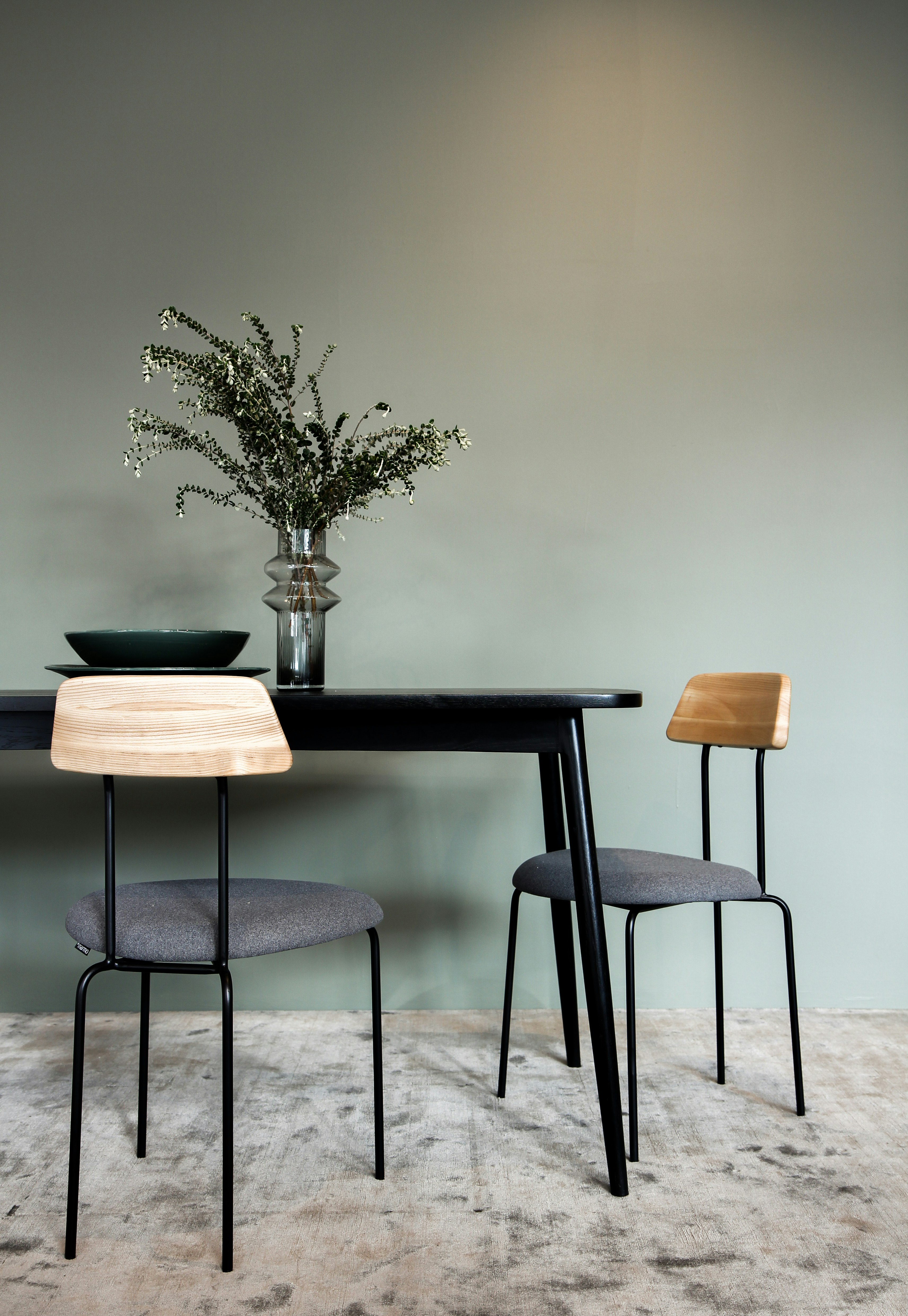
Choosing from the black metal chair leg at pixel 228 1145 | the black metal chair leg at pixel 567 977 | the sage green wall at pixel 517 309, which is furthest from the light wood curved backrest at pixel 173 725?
the sage green wall at pixel 517 309

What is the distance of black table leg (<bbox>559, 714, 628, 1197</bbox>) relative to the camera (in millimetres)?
1468

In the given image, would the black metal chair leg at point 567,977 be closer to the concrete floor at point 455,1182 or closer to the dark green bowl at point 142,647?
the concrete floor at point 455,1182

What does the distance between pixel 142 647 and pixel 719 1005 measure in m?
1.33

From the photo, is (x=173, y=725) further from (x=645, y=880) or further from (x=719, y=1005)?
(x=719, y=1005)

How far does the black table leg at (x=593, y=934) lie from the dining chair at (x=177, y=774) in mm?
367

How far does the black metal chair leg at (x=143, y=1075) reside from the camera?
1.59 metres

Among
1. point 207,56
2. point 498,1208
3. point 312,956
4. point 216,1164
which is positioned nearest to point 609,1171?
point 498,1208

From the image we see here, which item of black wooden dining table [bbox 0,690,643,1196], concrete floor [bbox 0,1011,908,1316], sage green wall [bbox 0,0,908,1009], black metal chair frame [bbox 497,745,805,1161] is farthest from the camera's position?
sage green wall [bbox 0,0,908,1009]

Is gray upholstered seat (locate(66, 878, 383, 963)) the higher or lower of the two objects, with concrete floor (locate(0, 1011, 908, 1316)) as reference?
higher

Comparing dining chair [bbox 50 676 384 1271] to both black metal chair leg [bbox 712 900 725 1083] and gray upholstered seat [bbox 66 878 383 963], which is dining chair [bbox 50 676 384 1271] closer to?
gray upholstered seat [bbox 66 878 383 963]

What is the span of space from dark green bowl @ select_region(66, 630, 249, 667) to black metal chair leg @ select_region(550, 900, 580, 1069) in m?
0.93

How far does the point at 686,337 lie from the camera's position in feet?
7.98

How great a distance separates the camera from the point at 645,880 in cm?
163

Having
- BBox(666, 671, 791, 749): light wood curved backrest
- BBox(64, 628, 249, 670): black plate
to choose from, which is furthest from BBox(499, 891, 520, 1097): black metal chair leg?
BBox(64, 628, 249, 670): black plate
